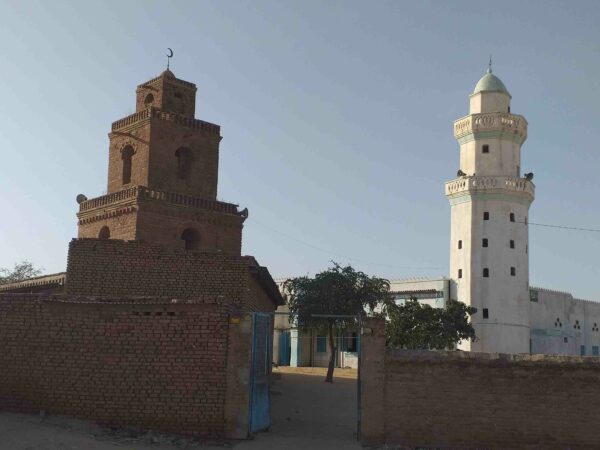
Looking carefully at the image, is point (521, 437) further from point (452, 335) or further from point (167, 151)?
point (452, 335)

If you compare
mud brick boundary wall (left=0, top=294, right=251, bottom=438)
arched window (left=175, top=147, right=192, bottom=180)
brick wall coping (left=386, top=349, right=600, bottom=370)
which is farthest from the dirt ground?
arched window (left=175, top=147, right=192, bottom=180)

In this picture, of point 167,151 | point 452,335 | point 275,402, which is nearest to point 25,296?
point 275,402

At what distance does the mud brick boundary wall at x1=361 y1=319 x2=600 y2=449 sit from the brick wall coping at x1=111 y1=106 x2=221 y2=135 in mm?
14387

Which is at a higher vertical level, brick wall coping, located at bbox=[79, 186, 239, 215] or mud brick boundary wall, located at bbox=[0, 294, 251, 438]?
brick wall coping, located at bbox=[79, 186, 239, 215]

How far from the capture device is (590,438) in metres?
11.8

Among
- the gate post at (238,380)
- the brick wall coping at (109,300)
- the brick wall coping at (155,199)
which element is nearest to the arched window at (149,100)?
the brick wall coping at (155,199)

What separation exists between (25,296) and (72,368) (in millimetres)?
1527

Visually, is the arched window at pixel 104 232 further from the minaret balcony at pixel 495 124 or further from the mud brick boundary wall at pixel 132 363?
the minaret balcony at pixel 495 124

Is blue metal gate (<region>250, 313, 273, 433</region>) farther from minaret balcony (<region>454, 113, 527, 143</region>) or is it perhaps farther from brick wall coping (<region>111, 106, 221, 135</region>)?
minaret balcony (<region>454, 113, 527, 143</region>)

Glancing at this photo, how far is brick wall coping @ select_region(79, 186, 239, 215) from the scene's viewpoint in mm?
22688

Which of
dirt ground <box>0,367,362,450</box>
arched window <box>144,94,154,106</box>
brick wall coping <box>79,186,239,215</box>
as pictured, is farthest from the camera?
arched window <box>144,94,154,106</box>

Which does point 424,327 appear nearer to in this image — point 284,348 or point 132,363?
point 284,348

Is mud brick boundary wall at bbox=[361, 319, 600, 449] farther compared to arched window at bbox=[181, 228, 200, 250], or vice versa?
arched window at bbox=[181, 228, 200, 250]

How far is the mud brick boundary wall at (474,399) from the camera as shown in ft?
38.4
